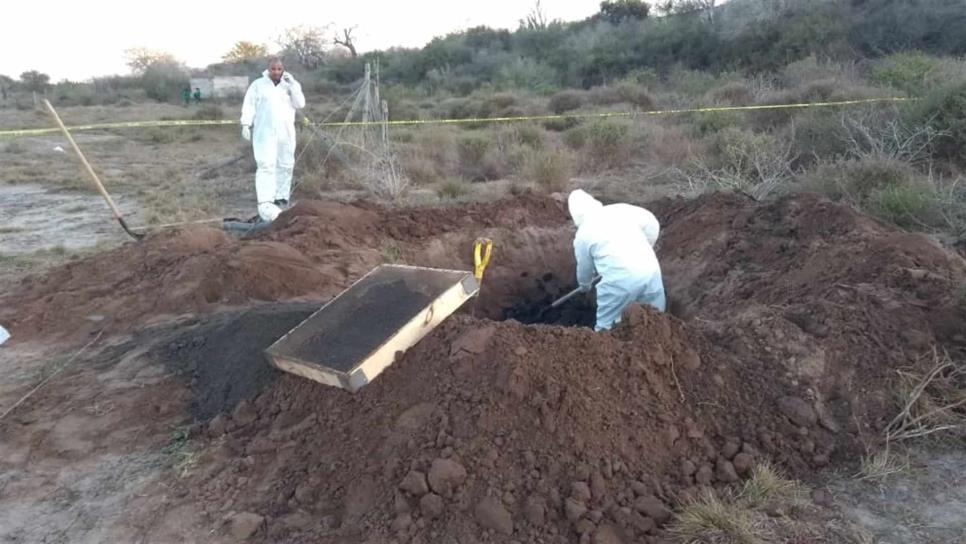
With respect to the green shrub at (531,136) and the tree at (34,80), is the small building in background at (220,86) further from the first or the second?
the green shrub at (531,136)

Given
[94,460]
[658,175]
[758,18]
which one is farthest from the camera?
[758,18]

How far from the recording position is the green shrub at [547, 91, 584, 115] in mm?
19047

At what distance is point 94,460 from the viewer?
160 inches

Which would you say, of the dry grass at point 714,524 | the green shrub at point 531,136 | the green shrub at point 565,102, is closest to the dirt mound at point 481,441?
the dry grass at point 714,524

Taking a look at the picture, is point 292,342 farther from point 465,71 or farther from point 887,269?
point 465,71

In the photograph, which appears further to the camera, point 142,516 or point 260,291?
point 260,291

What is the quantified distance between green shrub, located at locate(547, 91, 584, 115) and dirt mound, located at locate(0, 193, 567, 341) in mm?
11270

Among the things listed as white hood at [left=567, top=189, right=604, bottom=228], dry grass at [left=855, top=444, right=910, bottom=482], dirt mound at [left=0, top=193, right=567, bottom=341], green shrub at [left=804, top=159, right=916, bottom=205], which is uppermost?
white hood at [left=567, top=189, right=604, bottom=228]

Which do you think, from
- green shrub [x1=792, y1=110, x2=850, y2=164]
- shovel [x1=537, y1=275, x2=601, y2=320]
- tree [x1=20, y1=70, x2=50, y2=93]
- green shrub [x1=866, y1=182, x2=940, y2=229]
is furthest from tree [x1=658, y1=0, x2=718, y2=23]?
tree [x1=20, y1=70, x2=50, y2=93]

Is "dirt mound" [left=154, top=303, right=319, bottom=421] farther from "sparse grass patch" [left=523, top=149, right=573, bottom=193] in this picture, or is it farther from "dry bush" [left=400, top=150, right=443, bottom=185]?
"dry bush" [left=400, top=150, right=443, bottom=185]

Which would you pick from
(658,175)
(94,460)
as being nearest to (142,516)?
(94,460)

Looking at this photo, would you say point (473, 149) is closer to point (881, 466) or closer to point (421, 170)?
point (421, 170)

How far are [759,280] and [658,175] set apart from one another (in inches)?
224

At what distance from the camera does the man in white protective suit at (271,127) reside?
8.96 metres
